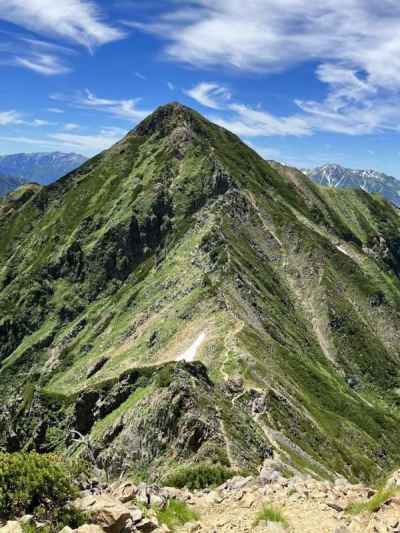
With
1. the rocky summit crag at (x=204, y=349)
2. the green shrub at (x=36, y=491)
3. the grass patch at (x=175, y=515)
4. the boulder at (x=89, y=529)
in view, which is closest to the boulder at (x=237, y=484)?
the grass patch at (x=175, y=515)

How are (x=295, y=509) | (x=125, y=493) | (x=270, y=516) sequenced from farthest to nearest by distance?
1. (x=125, y=493)
2. (x=295, y=509)
3. (x=270, y=516)

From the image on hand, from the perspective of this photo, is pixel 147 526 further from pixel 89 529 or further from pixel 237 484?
pixel 237 484

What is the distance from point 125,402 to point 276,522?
55.2 metres

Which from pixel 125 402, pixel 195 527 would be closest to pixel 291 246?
pixel 125 402

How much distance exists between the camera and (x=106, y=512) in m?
20.6

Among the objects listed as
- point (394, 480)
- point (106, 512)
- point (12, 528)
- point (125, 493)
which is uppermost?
point (394, 480)

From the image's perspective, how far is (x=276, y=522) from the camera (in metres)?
20.9

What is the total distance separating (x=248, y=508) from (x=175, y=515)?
127 inches

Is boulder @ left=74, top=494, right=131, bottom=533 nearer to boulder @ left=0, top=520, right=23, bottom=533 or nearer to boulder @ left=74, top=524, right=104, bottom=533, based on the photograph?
boulder @ left=74, top=524, right=104, bottom=533

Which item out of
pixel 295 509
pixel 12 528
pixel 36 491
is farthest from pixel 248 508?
pixel 12 528

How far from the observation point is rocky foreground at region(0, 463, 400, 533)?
63.0ft

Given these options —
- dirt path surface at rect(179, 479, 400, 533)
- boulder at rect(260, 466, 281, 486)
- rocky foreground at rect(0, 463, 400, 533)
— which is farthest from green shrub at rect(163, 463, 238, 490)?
dirt path surface at rect(179, 479, 400, 533)

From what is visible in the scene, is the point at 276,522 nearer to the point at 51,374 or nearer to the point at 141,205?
the point at 51,374

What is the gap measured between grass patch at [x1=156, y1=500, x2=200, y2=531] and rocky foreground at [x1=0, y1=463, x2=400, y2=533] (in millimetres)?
125
